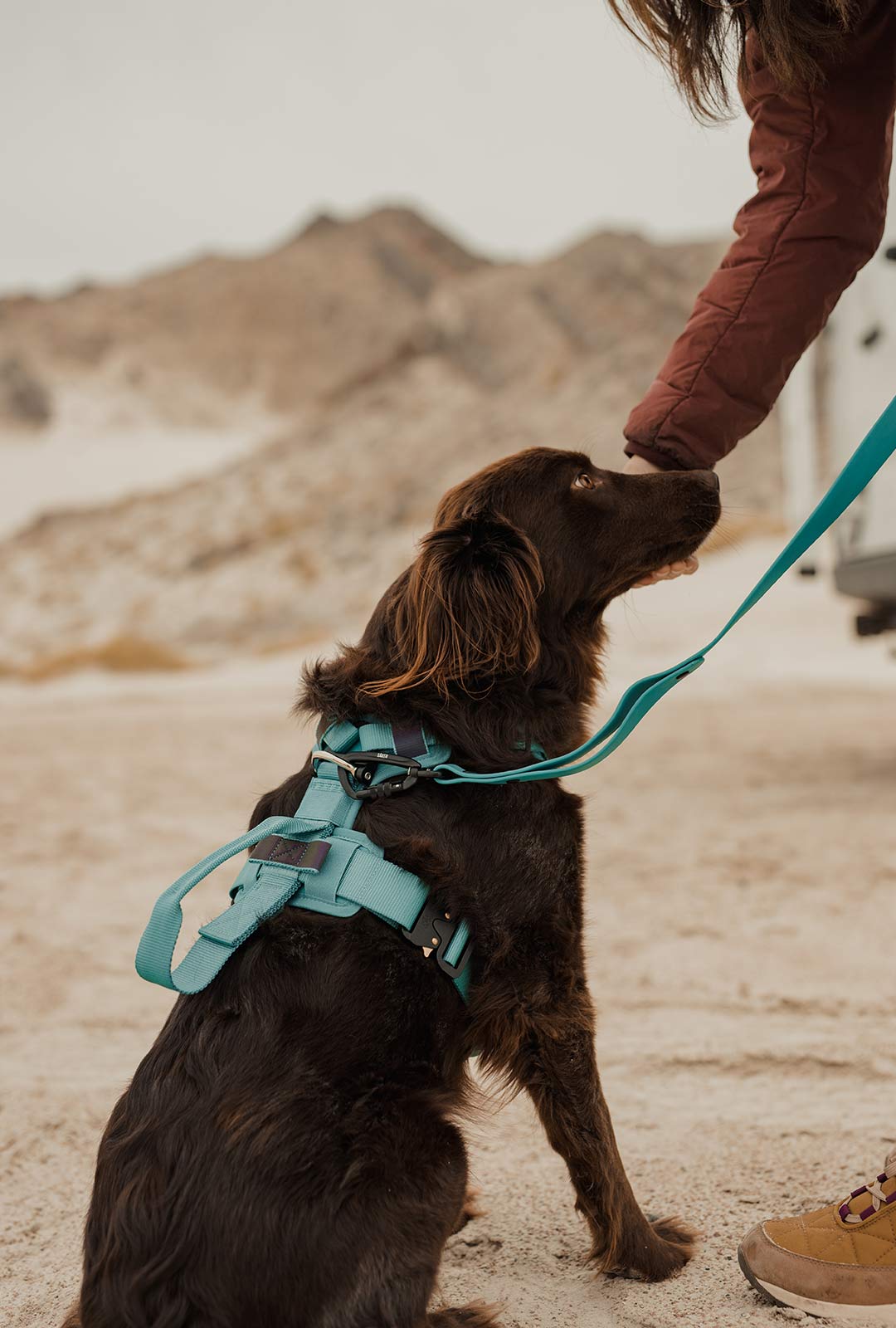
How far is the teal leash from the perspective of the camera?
2.04 meters

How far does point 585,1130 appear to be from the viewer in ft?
7.10

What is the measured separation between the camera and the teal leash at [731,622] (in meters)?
2.04

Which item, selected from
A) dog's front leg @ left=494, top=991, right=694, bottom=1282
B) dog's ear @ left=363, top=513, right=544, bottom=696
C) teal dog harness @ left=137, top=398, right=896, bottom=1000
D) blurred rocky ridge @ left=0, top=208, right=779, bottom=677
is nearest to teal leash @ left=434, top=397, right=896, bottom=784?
teal dog harness @ left=137, top=398, right=896, bottom=1000

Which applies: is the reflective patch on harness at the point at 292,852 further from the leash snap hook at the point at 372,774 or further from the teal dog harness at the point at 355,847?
the leash snap hook at the point at 372,774

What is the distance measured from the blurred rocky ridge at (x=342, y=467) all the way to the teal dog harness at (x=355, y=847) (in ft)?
47.7

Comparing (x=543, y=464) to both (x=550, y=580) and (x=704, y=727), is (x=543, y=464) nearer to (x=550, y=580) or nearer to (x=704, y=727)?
(x=550, y=580)

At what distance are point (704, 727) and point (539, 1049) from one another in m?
8.57

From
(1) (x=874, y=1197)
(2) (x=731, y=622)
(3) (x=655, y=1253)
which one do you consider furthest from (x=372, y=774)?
(1) (x=874, y=1197)

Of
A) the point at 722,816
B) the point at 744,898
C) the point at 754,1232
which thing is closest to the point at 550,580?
the point at 754,1232

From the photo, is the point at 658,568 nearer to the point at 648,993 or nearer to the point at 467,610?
the point at 467,610

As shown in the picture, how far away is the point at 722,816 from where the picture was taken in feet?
20.9

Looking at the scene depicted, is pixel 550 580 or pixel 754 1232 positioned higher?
pixel 550 580

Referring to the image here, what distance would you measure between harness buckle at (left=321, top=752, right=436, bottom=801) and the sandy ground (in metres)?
0.55

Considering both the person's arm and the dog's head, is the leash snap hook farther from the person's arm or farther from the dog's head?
the person's arm
